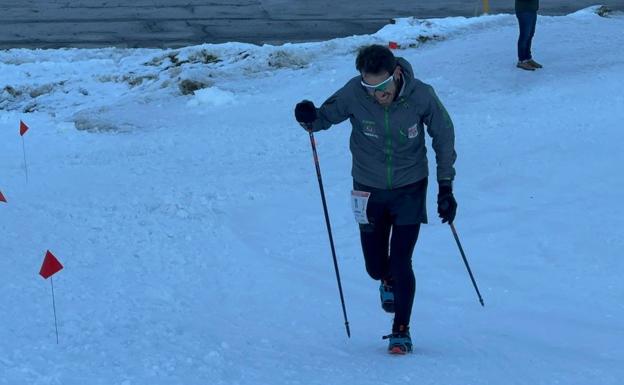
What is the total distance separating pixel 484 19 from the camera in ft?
48.8

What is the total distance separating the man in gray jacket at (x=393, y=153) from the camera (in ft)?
15.7

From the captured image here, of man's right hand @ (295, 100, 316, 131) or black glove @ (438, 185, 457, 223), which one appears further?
man's right hand @ (295, 100, 316, 131)

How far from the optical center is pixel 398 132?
491cm

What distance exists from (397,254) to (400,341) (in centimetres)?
49

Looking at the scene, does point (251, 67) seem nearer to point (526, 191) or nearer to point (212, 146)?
point (212, 146)

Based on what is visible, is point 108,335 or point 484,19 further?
point 484,19

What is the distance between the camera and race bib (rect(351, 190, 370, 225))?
5.15 meters

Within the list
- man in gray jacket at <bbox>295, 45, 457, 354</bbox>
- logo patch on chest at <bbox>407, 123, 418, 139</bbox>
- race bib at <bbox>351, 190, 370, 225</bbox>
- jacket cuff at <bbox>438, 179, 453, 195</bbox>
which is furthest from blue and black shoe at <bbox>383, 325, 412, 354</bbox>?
logo patch on chest at <bbox>407, 123, 418, 139</bbox>

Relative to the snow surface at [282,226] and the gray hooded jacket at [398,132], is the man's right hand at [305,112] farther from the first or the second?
the snow surface at [282,226]

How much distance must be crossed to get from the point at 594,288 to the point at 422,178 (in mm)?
2030

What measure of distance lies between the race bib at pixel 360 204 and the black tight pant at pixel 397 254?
0.07m

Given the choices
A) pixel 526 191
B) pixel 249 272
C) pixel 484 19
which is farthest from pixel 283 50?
pixel 249 272

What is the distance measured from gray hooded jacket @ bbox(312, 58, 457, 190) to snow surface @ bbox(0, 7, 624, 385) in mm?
1028

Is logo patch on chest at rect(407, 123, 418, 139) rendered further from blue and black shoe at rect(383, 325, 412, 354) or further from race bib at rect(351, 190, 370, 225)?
blue and black shoe at rect(383, 325, 412, 354)
